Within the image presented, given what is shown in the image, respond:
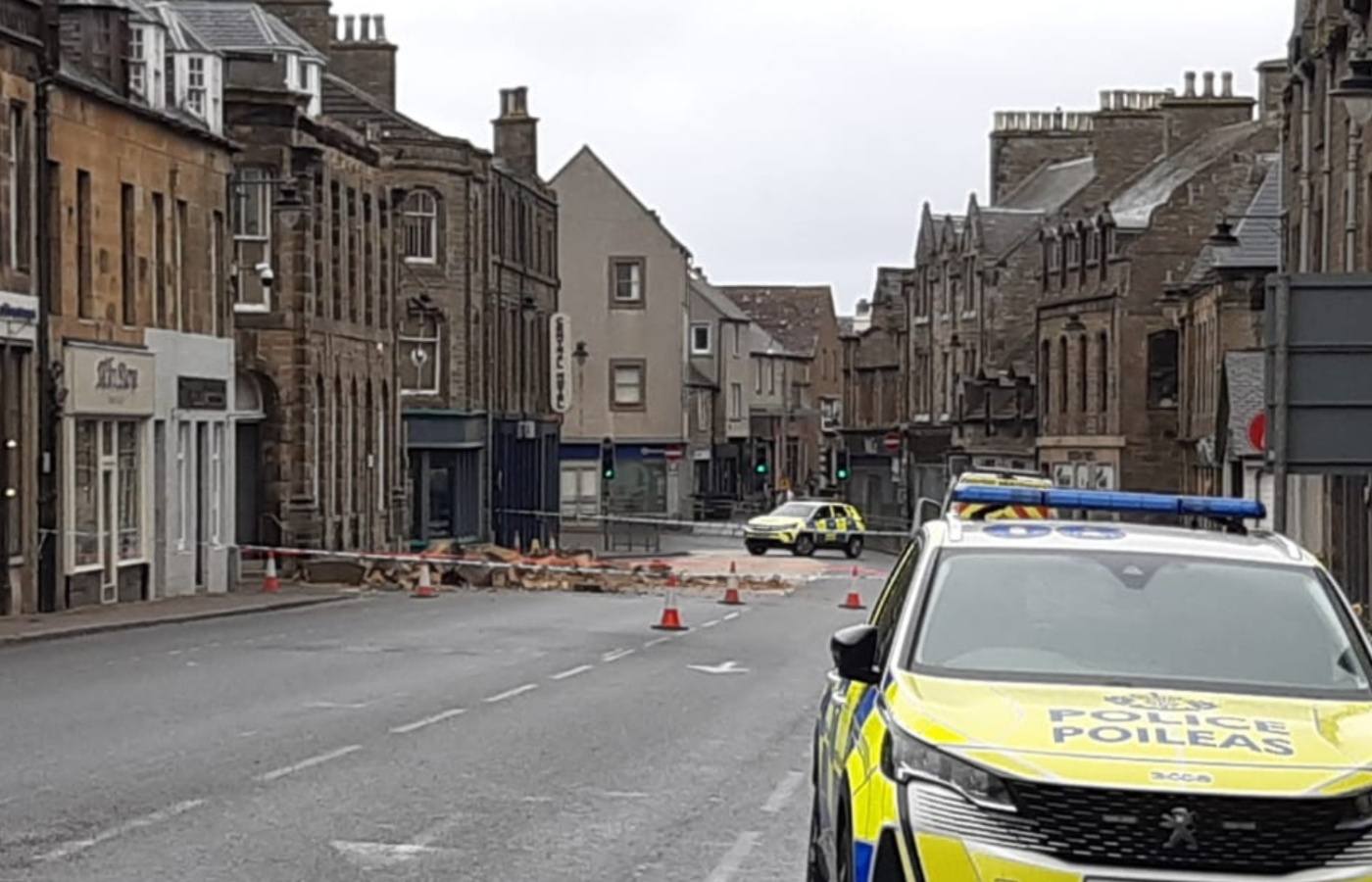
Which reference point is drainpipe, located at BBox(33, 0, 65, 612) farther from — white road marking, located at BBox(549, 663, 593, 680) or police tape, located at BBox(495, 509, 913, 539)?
police tape, located at BBox(495, 509, 913, 539)

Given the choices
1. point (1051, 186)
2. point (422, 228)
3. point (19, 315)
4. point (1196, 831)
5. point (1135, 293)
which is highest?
point (1051, 186)

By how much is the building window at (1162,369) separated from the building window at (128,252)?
33.9m

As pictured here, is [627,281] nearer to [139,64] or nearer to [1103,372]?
[1103,372]

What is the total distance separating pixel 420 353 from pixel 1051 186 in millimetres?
29498

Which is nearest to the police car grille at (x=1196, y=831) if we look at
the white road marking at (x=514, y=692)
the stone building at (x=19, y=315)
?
the white road marking at (x=514, y=692)

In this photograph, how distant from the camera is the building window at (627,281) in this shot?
91000 millimetres

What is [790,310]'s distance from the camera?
132m

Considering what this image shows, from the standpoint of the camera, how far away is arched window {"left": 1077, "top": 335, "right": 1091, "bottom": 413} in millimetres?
67188

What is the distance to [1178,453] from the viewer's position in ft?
206

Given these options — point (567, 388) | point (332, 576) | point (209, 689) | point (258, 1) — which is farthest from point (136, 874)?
point (567, 388)

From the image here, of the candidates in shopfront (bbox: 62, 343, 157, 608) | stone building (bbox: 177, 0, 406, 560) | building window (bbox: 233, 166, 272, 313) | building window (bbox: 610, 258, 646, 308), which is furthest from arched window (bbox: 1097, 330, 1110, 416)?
shopfront (bbox: 62, 343, 157, 608)

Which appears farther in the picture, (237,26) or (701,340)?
(701,340)

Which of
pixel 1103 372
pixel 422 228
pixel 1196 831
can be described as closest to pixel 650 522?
pixel 422 228

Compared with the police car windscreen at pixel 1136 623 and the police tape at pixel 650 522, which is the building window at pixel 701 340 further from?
the police car windscreen at pixel 1136 623
